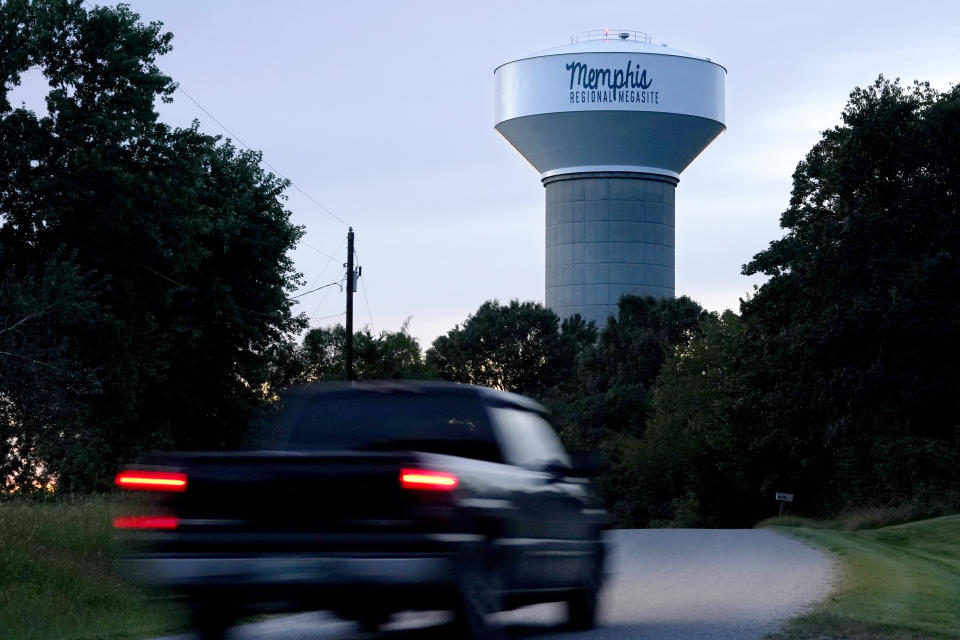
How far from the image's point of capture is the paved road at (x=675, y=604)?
1194 centimetres

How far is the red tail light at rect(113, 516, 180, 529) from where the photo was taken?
9367 millimetres

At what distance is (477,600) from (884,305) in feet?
123

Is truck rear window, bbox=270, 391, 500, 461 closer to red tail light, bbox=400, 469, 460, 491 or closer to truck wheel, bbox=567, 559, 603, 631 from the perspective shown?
red tail light, bbox=400, 469, 460, 491

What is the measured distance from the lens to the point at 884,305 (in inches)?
1769

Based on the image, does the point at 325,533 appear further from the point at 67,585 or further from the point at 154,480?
the point at 67,585

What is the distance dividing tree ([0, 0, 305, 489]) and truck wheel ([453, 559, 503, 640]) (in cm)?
2563

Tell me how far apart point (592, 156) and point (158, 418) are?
5065 centimetres

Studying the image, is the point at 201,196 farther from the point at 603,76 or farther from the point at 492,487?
the point at 603,76

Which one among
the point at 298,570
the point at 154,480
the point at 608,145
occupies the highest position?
the point at 608,145

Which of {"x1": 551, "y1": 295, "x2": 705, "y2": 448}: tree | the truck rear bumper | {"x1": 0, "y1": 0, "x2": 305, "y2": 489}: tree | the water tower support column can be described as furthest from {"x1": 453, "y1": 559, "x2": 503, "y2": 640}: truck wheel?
the water tower support column

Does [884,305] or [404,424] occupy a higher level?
[884,305]

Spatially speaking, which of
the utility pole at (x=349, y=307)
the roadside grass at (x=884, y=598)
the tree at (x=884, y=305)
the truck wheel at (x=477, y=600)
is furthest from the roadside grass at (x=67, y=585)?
the tree at (x=884, y=305)

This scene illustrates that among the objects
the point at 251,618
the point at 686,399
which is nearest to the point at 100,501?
the point at 251,618

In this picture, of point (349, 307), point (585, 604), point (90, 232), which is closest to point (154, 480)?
point (585, 604)
